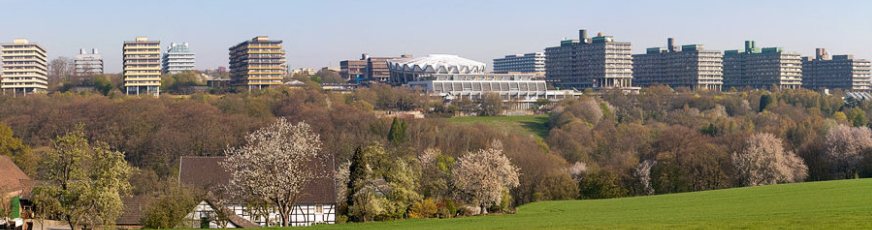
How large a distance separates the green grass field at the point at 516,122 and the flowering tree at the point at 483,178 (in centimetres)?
6033

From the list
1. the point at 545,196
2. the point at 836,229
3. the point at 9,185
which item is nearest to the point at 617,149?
the point at 545,196

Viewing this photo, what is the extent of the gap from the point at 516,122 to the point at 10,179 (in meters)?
85.3

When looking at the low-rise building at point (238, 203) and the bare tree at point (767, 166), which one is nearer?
the low-rise building at point (238, 203)

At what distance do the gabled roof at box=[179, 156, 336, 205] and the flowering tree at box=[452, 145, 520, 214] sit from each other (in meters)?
7.43

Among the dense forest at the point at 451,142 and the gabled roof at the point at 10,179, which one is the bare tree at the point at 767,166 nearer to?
the dense forest at the point at 451,142

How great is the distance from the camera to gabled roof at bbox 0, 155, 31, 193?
53.2 m

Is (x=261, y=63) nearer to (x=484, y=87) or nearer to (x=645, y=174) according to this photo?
(x=484, y=87)

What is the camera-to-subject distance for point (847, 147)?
8381 centimetres

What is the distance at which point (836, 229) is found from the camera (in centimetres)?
3052

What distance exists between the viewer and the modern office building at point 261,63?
16838cm

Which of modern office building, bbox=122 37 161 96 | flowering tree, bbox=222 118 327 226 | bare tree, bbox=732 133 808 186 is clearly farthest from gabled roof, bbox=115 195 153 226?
modern office building, bbox=122 37 161 96

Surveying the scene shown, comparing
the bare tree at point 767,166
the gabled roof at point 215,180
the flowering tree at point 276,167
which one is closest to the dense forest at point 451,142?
the bare tree at point 767,166

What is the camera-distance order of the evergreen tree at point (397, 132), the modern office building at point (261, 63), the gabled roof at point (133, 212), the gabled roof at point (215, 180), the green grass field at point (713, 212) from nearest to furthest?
the green grass field at point (713, 212) < the gabled roof at point (133, 212) < the gabled roof at point (215, 180) < the evergreen tree at point (397, 132) < the modern office building at point (261, 63)

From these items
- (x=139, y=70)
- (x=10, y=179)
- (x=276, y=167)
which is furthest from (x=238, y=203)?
(x=139, y=70)
